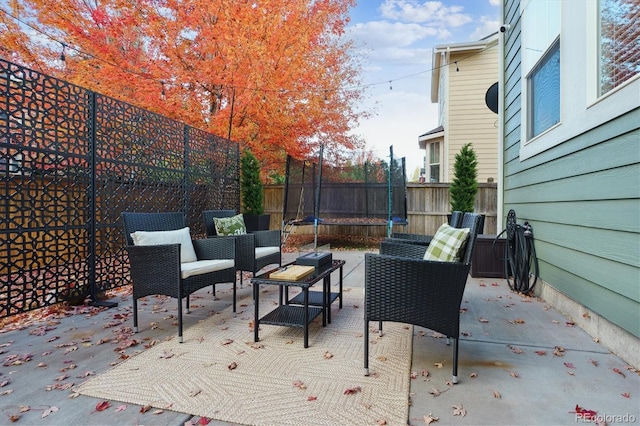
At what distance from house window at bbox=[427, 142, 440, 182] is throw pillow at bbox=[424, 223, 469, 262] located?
8105 mm

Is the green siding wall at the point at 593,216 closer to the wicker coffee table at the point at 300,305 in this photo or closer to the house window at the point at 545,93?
the house window at the point at 545,93

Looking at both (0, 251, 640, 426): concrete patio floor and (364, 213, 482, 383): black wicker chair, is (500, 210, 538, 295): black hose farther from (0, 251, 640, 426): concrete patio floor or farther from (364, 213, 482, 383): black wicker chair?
(364, 213, 482, 383): black wicker chair

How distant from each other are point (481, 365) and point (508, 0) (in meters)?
5.13

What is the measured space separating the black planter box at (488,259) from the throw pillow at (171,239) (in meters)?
3.52

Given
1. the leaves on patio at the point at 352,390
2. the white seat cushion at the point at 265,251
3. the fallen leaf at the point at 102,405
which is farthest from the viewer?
the white seat cushion at the point at 265,251

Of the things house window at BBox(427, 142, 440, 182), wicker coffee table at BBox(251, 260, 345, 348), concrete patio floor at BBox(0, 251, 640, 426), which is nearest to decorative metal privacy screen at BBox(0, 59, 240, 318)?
concrete patio floor at BBox(0, 251, 640, 426)

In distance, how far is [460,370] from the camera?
207cm

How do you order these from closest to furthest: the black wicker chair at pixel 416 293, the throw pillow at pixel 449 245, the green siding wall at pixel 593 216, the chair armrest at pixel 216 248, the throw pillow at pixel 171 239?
1. the black wicker chair at pixel 416 293
2. the green siding wall at pixel 593 216
3. the throw pillow at pixel 449 245
4. the throw pillow at pixel 171 239
5. the chair armrest at pixel 216 248

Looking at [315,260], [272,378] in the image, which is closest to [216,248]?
[315,260]

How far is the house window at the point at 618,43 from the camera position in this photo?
223 cm

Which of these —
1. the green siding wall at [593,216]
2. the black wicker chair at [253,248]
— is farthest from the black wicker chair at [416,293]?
the black wicker chair at [253,248]

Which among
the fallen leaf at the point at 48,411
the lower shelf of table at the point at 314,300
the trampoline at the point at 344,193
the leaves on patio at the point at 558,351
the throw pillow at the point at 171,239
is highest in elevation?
the trampoline at the point at 344,193

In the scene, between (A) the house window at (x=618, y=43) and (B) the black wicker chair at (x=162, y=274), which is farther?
(B) the black wicker chair at (x=162, y=274)

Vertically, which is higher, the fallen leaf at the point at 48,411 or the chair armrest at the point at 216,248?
the chair armrest at the point at 216,248
